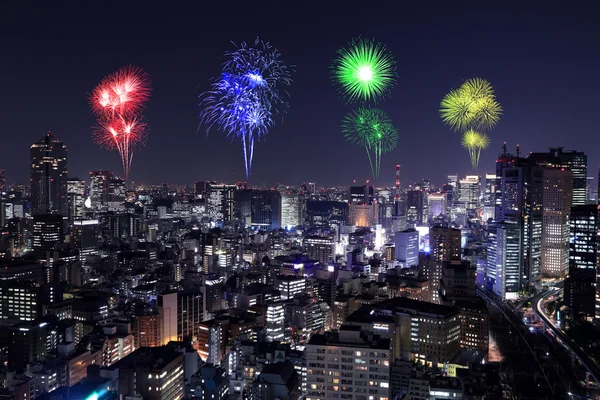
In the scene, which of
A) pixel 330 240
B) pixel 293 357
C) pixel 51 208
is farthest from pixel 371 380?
pixel 51 208

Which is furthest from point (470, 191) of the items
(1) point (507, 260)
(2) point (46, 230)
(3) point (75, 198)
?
(2) point (46, 230)

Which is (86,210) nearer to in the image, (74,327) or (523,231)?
(74,327)

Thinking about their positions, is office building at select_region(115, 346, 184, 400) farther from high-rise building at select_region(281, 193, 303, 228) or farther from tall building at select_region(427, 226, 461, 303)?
high-rise building at select_region(281, 193, 303, 228)

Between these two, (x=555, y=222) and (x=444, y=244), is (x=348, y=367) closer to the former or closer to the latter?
(x=444, y=244)

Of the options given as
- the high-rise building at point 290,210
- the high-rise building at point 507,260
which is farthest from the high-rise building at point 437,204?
the high-rise building at point 507,260

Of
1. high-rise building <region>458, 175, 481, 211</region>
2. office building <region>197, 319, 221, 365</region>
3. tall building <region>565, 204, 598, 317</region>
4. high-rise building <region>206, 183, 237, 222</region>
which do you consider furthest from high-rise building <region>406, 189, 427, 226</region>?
office building <region>197, 319, 221, 365</region>

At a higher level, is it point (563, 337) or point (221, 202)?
point (221, 202)

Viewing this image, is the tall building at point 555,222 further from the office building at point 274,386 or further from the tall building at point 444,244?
the office building at point 274,386
